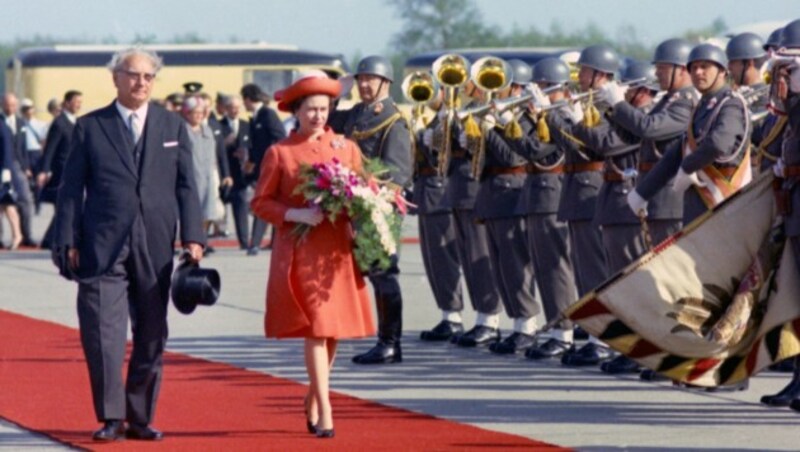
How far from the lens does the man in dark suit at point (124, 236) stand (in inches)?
368

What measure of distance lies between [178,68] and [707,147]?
1242 inches

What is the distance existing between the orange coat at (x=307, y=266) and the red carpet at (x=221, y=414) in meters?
0.52

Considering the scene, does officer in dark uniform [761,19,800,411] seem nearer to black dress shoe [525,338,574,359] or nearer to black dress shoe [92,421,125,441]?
black dress shoe [92,421,125,441]

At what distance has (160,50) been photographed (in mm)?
41719

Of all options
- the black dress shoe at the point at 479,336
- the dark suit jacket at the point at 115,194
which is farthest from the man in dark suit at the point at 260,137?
the dark suit jacket at the point at 115,194

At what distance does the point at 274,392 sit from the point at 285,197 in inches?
72.7

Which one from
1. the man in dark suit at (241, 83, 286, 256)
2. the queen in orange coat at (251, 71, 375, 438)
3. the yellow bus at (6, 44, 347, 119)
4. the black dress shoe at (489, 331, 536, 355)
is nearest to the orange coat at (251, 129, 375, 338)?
the queen in orange coat at (251, 71, 375, 438)

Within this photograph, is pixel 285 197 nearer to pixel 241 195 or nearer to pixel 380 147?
pixel 380 147

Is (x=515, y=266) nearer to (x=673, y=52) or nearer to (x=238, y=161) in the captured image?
(x=673, y=52)

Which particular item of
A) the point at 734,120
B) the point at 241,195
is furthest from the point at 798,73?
the point at 241,195

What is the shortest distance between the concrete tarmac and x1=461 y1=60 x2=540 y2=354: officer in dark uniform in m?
0.30

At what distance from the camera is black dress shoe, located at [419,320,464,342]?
13555mm

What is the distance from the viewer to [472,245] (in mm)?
13391

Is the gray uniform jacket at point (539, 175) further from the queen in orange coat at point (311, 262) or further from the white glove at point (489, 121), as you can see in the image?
the queen in orange coat at point (311, 262)
